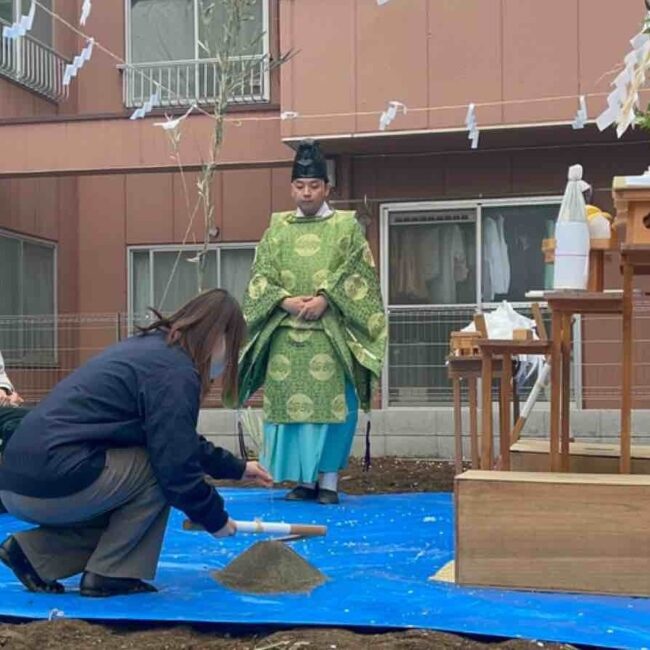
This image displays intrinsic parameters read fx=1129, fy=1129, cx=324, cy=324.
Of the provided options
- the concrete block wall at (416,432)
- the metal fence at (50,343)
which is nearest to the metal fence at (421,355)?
the concrete block wall at (416,432)

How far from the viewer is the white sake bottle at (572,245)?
318 centimetres

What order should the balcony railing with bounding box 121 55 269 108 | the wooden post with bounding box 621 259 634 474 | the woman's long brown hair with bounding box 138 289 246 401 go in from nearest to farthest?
the woman's long brown hair with bounding box 138 289 246 401, the wooden post with bounding box 621 259 634 474, the balcony railing with bounding box 121 55 269 108

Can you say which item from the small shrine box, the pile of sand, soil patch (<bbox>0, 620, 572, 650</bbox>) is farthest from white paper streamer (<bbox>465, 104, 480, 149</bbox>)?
soil patch (<bbox>0, 620, 572, 650</bbox>)

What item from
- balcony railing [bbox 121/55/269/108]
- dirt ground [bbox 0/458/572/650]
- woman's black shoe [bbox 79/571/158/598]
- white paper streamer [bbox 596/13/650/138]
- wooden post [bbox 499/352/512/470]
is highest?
balcony railing [bbox 121/55/269/108]

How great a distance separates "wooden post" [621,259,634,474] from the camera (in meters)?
3.13

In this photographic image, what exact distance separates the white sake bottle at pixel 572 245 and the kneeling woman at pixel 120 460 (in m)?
0.94

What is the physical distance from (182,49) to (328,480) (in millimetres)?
5050

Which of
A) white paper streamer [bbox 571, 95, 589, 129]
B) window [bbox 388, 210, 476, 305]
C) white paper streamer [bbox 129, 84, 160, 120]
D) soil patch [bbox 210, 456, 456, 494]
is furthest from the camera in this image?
window [bbox 388, 210, 476, 305]

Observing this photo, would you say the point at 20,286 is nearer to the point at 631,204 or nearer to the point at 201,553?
the point at 201,553

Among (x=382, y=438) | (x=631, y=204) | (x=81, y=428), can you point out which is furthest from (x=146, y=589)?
(x=382, y=438)

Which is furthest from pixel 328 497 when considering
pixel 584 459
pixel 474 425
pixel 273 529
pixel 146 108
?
pixel 146 108

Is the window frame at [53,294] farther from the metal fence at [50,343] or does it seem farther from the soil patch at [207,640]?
the soil patch at [207,640]

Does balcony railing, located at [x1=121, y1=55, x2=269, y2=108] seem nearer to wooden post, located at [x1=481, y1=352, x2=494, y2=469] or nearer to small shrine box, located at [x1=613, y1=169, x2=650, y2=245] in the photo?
wooden post, located at [x1=481, y1=352, x2=494, y2=469]

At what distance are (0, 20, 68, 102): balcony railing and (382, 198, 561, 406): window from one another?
2.99 metres
